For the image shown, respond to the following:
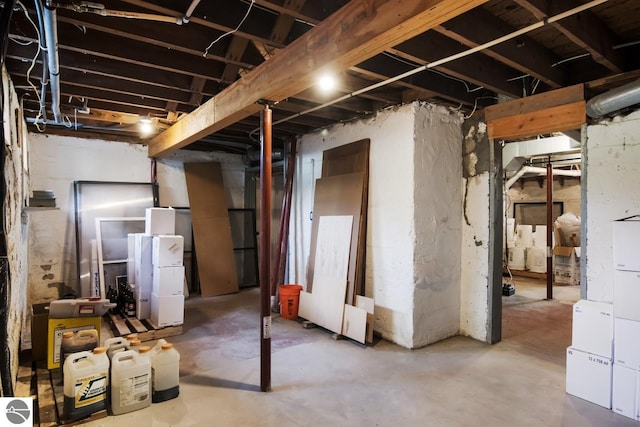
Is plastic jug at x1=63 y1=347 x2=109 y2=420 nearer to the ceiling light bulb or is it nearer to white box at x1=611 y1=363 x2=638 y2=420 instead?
the ceiling light bulb

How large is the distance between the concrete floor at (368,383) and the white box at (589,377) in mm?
76

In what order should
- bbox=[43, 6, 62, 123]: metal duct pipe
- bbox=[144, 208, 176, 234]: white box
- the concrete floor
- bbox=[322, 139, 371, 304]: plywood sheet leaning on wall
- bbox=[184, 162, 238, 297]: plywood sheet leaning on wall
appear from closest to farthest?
bbox=[43, 6, 62, 123]: metal duct pipe → the concrete floor → bbox=[322, 139, 371, 304]: plywood sheet leaning on wall → bbox=[144, 208, 176, 234]: white box → bbox=[184, 162, 238, 297]: plywood sheet leaning on wall

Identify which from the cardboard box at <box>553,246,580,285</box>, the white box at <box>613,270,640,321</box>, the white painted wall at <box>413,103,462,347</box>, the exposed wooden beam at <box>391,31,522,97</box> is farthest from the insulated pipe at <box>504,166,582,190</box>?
the white box at <box>613,270,640,321</box>

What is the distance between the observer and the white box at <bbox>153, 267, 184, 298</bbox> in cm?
388

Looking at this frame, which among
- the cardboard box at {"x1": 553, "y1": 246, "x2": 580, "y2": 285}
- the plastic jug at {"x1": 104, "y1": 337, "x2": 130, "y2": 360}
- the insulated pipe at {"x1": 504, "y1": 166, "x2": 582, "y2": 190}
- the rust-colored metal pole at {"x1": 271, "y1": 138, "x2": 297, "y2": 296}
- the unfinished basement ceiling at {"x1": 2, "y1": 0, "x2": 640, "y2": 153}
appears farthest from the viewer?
the insulated pipe at {"x1": 504, "y1": 166, "x2": 582, "y2": 190}

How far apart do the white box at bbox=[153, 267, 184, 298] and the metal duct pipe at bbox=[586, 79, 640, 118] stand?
156 inches

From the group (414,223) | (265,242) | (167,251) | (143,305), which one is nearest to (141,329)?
(143,305)

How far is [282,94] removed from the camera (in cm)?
258

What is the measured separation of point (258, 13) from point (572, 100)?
2.54 meters

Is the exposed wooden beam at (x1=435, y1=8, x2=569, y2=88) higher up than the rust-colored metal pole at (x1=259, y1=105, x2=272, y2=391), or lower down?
higher up

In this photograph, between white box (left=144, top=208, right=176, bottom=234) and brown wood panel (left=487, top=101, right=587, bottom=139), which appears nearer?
brown wood panel (left=487, top=101, right=587, bottom=139)

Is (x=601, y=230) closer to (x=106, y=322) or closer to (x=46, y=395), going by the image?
(x=46, y=395)

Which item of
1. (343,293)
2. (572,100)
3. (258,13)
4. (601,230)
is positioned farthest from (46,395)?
(572,100)

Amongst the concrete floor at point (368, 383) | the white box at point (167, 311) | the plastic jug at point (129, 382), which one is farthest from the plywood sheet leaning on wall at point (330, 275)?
the plastic jug at point (129, 382)
